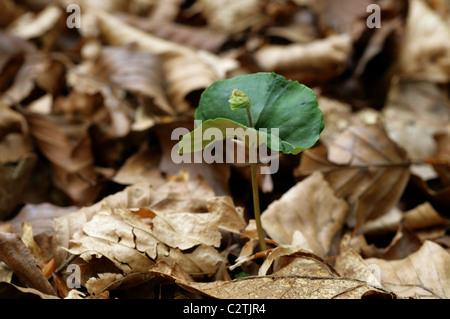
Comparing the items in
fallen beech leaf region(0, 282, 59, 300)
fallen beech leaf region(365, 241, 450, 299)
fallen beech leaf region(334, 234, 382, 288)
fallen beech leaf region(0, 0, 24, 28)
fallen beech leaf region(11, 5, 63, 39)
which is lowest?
fallen beech leaf region(365, 241, 450, 299)

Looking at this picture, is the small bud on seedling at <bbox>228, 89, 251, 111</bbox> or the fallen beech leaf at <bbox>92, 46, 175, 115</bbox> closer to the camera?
the small bud on seedling at <bbox>228, 89, 251, 111</bbox>

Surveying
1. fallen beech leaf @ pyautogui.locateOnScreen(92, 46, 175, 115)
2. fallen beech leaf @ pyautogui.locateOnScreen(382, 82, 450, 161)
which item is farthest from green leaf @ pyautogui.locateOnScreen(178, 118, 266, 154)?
fallen beech leaf @ pyautogui.locateOnScreen(382, 82, 450, 161)

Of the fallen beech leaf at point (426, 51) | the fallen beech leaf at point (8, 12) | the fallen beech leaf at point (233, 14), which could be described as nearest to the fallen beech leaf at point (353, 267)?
the fallen beech leaf at point (426, 51)

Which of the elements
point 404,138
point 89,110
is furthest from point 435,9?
point 89,110

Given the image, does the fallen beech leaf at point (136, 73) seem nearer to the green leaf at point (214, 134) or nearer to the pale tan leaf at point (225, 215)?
the pale tan leaf at point (225, 215)

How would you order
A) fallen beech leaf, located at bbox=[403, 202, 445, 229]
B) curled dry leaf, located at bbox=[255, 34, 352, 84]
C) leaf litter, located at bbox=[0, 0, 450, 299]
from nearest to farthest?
1. leaf litter, located at bbox=[0, 0, 450, 299]
2. fallen beech leaf, located at bbox=[403, 202, 445, 229]
3. curled dry leaf, located at bbox=[255, 34, 352, 84]

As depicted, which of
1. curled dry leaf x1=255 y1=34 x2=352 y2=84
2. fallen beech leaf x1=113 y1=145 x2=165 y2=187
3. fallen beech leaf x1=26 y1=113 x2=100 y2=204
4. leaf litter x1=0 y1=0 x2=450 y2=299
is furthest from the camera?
curled dry leaf x1=255 y1=34 x2=352 y2=84

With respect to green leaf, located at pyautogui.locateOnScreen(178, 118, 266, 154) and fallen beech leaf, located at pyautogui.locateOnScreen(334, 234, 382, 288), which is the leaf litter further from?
green leaf, located at pyautogui.locateOnScreen(178, 118, 266, 154)
